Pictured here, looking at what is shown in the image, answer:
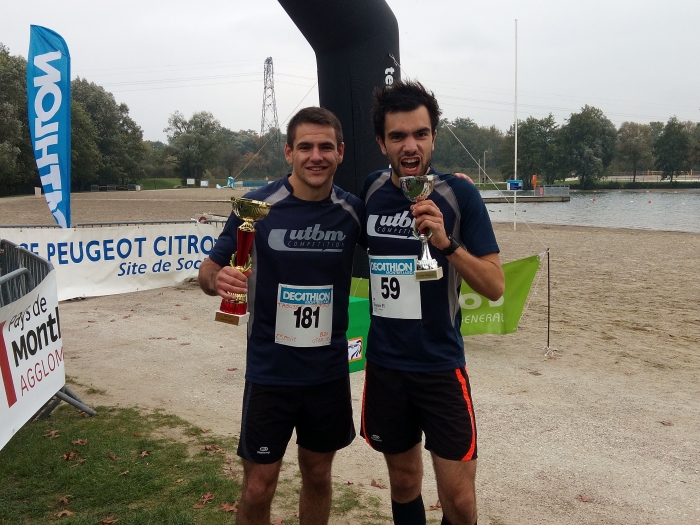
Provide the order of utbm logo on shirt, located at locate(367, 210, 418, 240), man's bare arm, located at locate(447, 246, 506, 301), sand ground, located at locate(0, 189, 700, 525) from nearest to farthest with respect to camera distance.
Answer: man's bare arm, located at locate(447, 246, 506, 301), utbm logo on shirt, located at locate(367, 210, 418, 240), sand ground, located at locate(0, 189, 700, 525)

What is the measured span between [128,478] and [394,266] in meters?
2.57

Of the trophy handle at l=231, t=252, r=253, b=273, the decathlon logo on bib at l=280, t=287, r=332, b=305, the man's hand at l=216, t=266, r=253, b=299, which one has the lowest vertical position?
the decathlon logo on bib at l=280, t=287, r=332, b=305

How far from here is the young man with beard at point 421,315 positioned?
2633 mm

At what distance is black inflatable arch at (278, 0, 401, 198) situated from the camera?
5.40 m

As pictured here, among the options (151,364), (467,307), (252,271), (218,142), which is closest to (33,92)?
(151,364)

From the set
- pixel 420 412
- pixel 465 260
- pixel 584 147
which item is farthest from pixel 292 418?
pixel 584 147

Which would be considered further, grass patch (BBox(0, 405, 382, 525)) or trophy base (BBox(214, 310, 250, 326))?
grass patch (BBox(0, 405, 382, 525))

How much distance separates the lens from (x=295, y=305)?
9.05 ft

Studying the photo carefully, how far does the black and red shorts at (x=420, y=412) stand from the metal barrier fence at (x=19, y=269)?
9.90 ft

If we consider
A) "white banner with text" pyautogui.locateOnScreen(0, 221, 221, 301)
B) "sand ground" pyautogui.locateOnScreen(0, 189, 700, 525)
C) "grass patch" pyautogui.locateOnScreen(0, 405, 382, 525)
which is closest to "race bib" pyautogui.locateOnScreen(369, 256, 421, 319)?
"grass patch" pyautogui.locateOnScreen(0, 405, 382, 525)

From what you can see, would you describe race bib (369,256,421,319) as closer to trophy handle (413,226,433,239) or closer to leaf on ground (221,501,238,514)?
trophy handle (413,226,433,239)

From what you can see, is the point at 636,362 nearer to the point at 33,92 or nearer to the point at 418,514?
the point at 418,514

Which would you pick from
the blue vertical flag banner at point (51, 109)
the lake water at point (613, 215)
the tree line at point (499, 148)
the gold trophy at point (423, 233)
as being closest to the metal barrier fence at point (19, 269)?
the gold trophy at point (423, 233)

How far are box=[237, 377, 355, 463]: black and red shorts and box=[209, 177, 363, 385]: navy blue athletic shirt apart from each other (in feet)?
0.18
